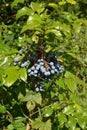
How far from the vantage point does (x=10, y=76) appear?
1632 millimetres

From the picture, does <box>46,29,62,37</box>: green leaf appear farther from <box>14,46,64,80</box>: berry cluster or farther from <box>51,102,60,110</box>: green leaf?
<box>51,102,60,110</box>: green leaf

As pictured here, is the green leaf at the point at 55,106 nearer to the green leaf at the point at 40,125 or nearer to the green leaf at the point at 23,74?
the green leaf at the point at 40,125

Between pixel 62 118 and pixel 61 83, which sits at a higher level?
pixel 61 83

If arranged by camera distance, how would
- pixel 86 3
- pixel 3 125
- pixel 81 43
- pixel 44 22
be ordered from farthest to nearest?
pixel 86 3 → pixel 81 43 → pixel 3 125 → pixel 44 22

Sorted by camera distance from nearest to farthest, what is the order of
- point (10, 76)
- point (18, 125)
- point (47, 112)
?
point (10, 76) < point (47, 112) < point (18, 125)

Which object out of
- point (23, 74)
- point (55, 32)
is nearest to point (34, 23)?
point (55, 32)

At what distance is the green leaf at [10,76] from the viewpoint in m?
1.61

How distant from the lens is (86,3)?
643 centimetres

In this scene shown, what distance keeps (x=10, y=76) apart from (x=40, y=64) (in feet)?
0.57

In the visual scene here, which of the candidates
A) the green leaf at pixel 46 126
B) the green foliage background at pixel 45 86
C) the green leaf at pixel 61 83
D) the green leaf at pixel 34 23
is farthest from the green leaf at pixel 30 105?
the green leaf at pixel 34 23

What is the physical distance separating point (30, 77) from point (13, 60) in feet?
0.45

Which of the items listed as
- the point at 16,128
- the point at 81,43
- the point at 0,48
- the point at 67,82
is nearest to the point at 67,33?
the point at 67,82

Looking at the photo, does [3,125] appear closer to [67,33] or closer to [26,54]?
[26,54]

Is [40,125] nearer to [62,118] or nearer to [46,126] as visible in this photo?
[46,126]
